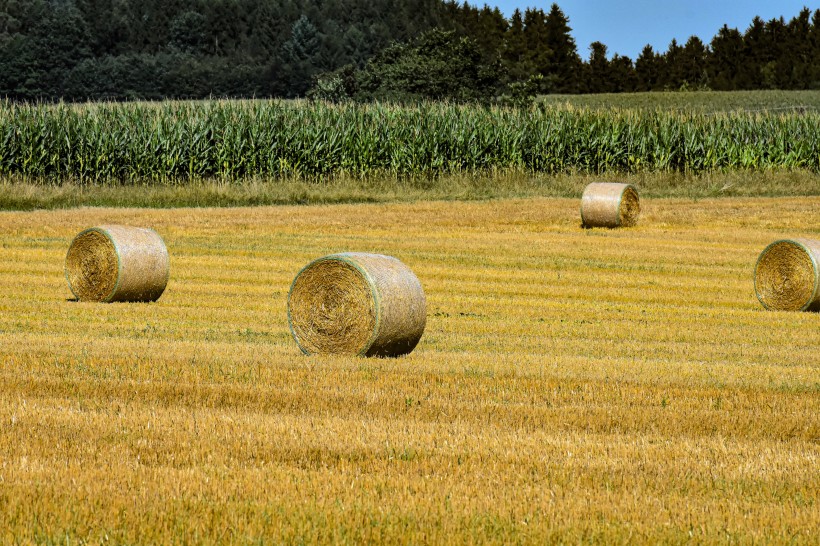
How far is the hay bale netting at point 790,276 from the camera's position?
687 inches

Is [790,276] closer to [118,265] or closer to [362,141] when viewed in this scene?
[118,265]

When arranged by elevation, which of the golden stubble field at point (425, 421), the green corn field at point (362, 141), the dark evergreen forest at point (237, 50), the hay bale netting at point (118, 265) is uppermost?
the dark evergreen forest at point (237, 50)

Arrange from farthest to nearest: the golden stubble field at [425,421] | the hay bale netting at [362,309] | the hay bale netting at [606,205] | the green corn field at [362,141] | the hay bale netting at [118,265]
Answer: the green corn field at [362,141] → the hay bale netting at [606,205] → the hay bale netting at [118,265] → the hay bale netting at [362,309] → the golden stubble field at [425,421]

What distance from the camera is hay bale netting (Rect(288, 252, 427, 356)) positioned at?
11992mm

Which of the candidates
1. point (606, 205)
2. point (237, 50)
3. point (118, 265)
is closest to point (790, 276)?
point (118, 265)

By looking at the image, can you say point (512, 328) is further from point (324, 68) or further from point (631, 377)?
point (324, 68)

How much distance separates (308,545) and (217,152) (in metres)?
34.7

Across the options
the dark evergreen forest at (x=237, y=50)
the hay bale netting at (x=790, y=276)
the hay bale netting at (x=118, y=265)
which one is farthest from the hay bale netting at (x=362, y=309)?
the dark evergreen forest at (x=237, y=50)

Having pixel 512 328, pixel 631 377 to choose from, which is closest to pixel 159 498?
pixel 631 377

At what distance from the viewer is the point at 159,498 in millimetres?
6363

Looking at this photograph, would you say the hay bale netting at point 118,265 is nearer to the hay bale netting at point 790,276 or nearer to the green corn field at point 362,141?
the hay bale netting at point 790,276

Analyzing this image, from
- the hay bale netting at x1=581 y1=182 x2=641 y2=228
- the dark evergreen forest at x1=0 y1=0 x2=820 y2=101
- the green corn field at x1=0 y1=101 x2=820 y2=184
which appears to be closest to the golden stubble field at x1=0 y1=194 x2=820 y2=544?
the hay bale netting at x1=581 y1=182 x2=641 y2=228

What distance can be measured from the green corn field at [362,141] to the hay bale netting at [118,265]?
847 inches

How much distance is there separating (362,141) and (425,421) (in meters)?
33.0
